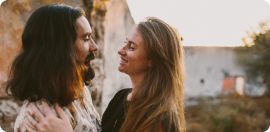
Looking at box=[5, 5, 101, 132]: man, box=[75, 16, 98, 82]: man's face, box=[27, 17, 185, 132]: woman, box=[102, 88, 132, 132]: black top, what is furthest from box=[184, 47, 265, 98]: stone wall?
box=[5, 5, 101, 132]: man

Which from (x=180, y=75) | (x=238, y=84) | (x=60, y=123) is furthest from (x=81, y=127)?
(x=238, y=84)

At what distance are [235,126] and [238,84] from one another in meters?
9.91

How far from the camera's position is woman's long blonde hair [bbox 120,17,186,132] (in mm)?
1507

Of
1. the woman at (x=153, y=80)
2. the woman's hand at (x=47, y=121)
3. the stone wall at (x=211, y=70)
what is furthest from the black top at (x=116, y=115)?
the stone wall at (x=211, y=70)

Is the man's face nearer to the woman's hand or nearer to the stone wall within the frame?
the woman's hand

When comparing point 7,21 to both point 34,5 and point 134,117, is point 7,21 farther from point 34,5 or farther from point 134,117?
point 134,117

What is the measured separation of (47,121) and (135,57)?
2.97 feet

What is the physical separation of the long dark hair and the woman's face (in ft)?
1.77

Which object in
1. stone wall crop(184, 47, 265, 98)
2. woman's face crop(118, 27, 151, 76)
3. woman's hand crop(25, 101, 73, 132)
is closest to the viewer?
woman's hand crop(25, 101, 73, 132)

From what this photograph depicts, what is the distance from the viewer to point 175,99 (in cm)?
167

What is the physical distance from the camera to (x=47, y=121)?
1266mm

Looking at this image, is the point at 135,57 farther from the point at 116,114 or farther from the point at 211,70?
the point at 211,70

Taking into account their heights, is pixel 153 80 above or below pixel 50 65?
below

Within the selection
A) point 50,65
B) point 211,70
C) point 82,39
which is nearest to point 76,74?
point 50,65
